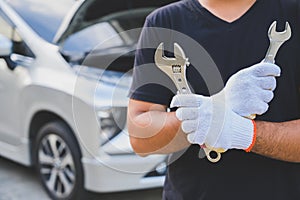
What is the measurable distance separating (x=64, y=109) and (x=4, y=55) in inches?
30.3

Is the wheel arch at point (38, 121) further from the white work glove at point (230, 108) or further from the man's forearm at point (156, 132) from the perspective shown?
the white work glove at point (230, 108)

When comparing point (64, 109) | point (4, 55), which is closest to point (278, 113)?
point (64, 109)

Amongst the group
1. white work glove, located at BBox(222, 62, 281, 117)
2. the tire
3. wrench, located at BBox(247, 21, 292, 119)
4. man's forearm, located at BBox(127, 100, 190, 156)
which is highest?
wrench, located at BBox(247, 21, 292, 119)

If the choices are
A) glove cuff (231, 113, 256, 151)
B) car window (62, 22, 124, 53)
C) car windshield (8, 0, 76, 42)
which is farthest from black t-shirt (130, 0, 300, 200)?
car windshield (8, 0, 76, 42)

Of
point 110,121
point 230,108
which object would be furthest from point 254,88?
point 110,121

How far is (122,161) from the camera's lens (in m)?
3.27

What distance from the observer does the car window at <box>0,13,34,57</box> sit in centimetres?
385

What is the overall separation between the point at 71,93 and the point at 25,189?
3.59ft

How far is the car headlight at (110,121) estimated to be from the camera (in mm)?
3244

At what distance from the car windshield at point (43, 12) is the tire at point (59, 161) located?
0.78 meters

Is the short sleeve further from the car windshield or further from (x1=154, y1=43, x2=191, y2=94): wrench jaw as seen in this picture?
the car windshield

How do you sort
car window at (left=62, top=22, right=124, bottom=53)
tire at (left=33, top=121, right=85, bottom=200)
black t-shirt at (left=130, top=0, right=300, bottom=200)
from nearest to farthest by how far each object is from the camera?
1. black t-shirt at (left=130, top=0, right=300, bottom=200)
2. tire at (left=33, top=121, right=85, bottom=200)
3. car window at (left=62, top=22, right=124, bottom=53)

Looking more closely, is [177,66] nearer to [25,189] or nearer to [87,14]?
[87,14]

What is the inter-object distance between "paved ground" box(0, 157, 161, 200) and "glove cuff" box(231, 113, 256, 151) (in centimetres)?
248
